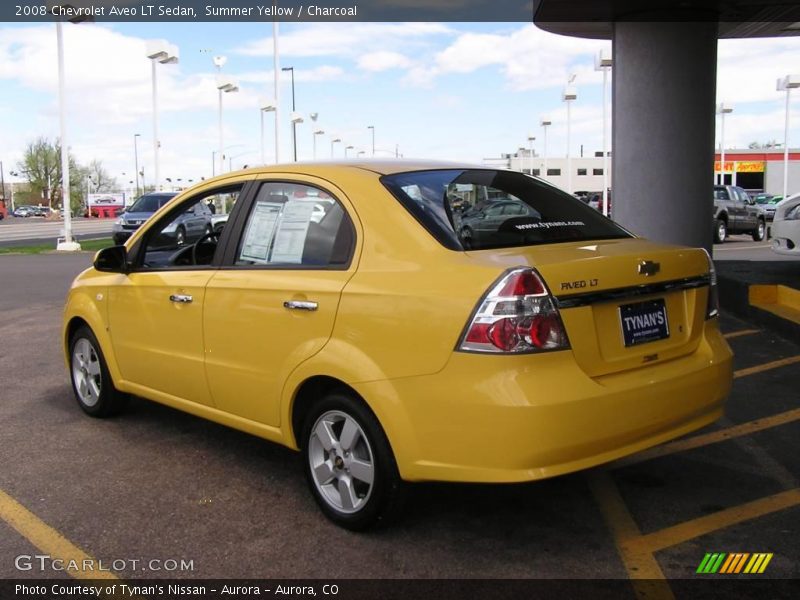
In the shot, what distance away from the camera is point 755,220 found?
81.5ft

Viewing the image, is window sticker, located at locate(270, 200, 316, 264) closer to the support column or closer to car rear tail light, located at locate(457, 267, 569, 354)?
car rear tail light, located at locate(457, 267, 569, 354)

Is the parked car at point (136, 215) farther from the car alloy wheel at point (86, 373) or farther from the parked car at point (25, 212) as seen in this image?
the parked car at point (25, 212)

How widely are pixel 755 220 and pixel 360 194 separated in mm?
24149

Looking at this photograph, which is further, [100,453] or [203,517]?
[100,453]

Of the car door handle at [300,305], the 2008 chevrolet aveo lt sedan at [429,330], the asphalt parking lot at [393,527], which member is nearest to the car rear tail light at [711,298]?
the 2008 chevrolet aveo lt sedan at [429,330]

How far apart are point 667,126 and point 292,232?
7408 millimetres

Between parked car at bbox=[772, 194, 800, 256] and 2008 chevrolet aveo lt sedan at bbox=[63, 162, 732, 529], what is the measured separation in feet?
21.2

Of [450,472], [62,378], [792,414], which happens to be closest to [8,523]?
[450,472]

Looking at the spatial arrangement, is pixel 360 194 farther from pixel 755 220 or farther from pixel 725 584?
pixel 755 220

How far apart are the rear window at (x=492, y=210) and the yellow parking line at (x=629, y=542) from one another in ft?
4.38

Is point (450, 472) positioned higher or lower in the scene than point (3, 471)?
higher

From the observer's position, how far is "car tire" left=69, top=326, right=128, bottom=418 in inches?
211

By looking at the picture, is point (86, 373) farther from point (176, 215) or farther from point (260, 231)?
point (260, 231)

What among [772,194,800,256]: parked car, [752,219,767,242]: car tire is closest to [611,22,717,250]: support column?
[772,194,800,256]: parked car
